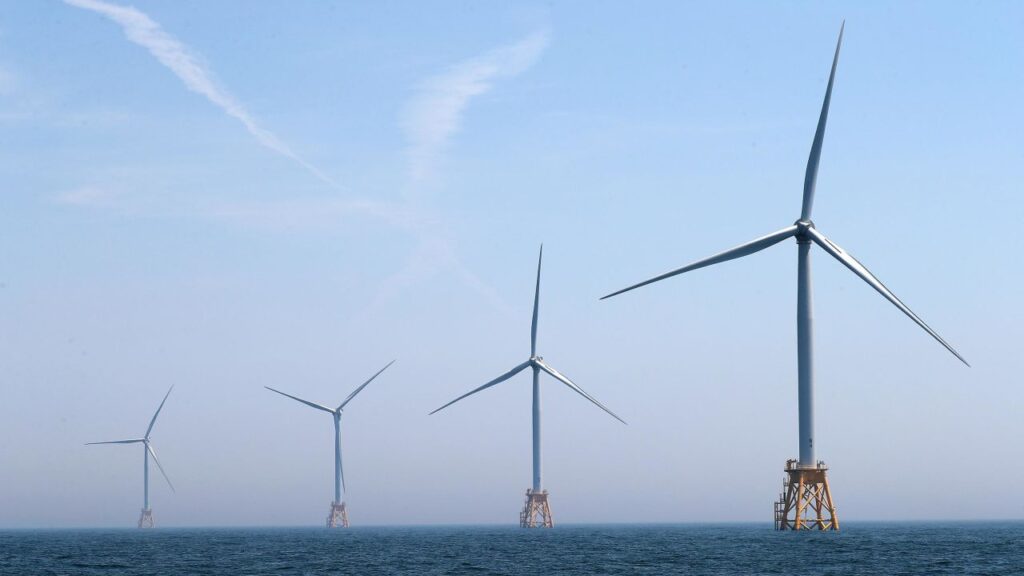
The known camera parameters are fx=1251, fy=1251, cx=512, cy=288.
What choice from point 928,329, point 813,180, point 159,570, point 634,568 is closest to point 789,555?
point 634,568

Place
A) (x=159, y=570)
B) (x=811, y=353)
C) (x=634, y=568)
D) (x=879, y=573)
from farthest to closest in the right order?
(x=811, y=353), (x=159, y=570), (x=634, y=568), (x=879, y=573)

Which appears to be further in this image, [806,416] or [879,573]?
[806,416]

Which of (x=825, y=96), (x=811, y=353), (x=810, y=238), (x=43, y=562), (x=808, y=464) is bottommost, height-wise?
(x=43, y=562)

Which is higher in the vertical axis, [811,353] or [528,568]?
[811,353]

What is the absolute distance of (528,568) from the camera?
97875 millimetres

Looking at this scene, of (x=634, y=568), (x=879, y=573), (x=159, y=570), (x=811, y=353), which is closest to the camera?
(x=879, y=573)

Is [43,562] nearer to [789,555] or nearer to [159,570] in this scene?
[159,570]

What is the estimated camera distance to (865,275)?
116 m

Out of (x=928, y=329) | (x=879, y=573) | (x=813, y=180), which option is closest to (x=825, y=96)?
(x=813, y=180)

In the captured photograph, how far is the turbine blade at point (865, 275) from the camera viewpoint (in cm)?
9957

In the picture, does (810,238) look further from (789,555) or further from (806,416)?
(789,555)

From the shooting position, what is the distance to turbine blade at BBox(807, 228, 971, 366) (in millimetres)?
99569

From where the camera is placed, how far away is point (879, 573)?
8794 cm

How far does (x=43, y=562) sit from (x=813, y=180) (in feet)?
→ 277
